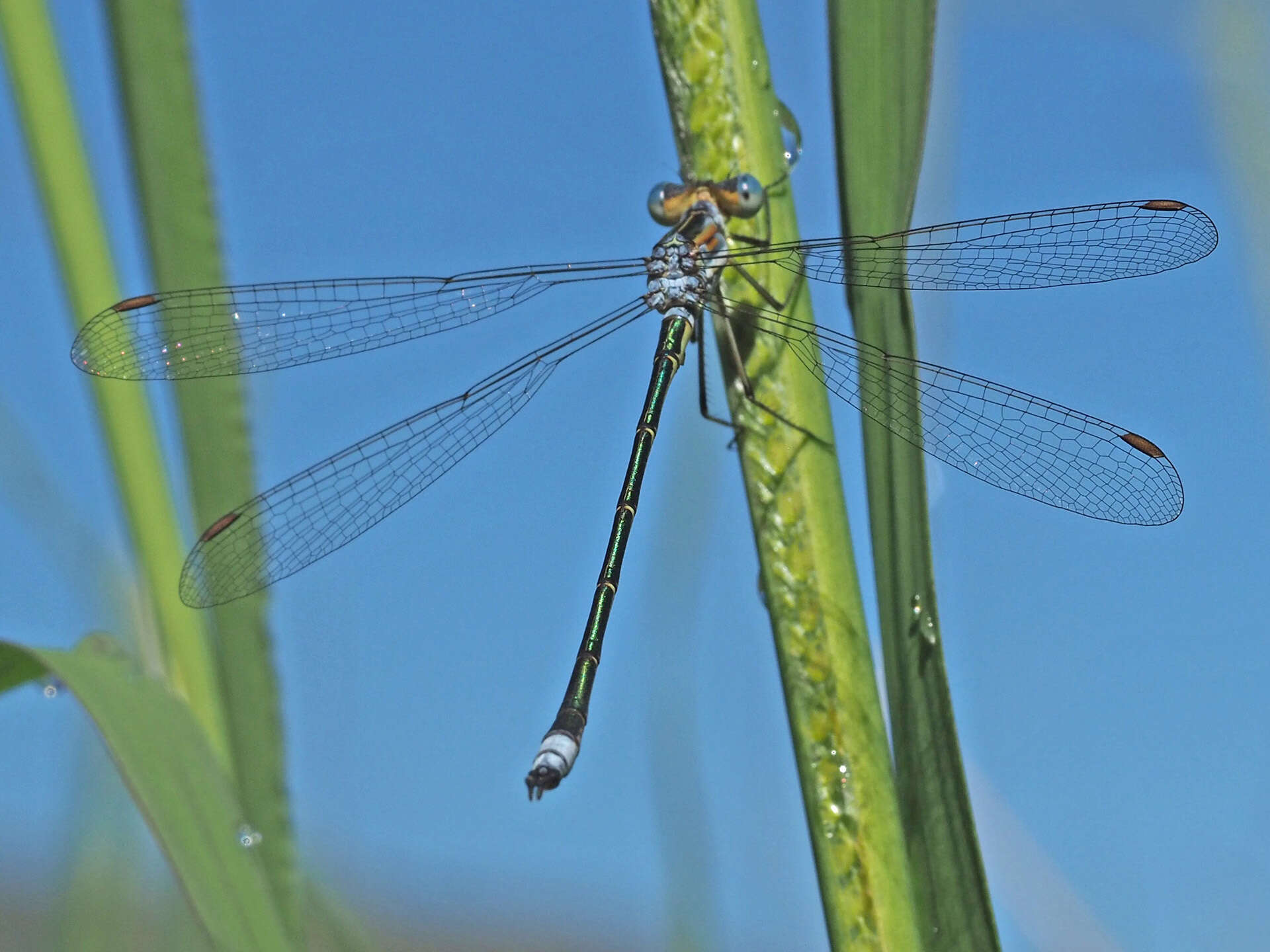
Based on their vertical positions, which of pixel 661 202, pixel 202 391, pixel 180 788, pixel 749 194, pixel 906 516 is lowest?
pixel 180 788

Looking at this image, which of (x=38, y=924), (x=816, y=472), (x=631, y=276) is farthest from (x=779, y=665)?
(x=38, y=924)

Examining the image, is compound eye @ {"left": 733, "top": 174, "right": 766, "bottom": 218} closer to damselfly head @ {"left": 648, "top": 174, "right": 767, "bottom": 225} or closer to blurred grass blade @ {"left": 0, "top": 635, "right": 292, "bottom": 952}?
damselfly head @ {"left": 648, "top": 174, "right": 767, "bottom": 225}

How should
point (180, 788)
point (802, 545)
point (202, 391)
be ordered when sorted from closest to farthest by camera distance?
point (180, 788)
point (802, 545)
point (202, 391)

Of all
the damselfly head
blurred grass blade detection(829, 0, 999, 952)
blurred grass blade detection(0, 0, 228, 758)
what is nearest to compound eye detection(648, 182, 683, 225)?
the damselfly head

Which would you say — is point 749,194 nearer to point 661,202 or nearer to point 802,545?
point 802,545

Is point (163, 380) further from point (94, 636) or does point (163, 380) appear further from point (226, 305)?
point (94, 636)

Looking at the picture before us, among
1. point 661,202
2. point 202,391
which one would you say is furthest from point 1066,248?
point 202,391
